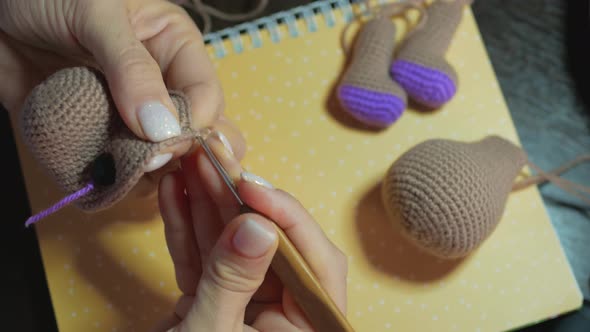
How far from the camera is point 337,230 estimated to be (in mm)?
762

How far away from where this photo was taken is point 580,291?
77 cm

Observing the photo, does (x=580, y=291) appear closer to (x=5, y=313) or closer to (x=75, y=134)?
Answer: (x=75, y=134)

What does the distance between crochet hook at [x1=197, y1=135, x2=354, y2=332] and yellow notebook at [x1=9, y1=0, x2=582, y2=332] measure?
9.2 inches

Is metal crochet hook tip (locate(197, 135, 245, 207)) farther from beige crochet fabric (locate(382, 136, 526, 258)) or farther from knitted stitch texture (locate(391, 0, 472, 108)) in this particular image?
knitted stitch texture (locate(391, 0, 472, 108))

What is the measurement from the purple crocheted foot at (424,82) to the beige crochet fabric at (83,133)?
35 centimetres

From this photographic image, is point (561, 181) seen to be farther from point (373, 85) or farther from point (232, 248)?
point (232, 248)

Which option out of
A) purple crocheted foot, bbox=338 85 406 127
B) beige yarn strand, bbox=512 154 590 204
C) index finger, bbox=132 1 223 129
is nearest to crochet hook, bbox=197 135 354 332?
index finger, bbox=132 1 223 129

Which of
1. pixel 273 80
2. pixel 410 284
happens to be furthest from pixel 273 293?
pixel 273 80

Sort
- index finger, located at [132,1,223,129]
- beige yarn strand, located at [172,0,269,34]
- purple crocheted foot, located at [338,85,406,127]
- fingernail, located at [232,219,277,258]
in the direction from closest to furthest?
fingernail, located at [232,219,277,258] < index finger, located at [132,1,223,129] < purple crocheted foot, located at [338,85,406,127] < beige yarn strand, located at [172,0,269,34]

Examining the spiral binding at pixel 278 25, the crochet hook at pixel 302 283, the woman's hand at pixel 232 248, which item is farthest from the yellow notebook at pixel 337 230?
the crochet hook at pixel 302 283

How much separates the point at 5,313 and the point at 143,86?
48cm

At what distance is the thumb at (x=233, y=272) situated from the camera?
466 mm

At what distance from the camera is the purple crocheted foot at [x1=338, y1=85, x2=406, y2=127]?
75cm

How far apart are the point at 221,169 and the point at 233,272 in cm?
10
